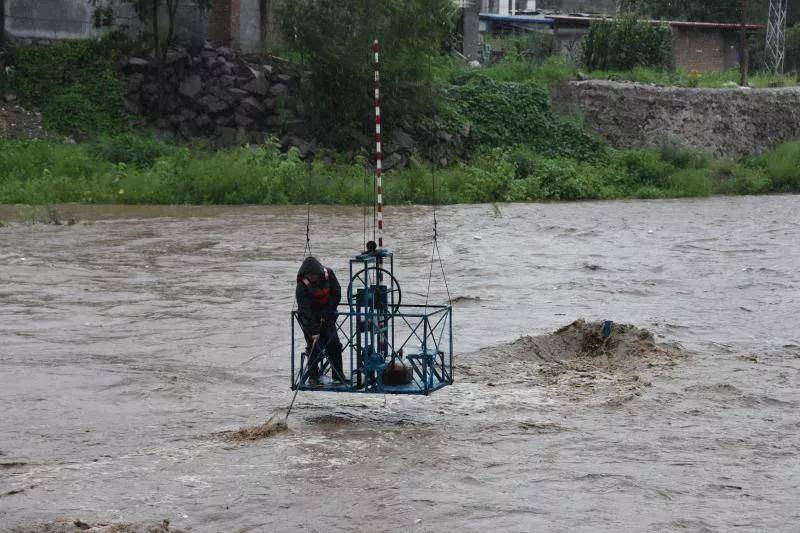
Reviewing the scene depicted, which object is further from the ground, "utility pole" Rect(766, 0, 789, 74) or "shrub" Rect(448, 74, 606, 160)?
"utility pole" Rect(766, 0, 789, 74)

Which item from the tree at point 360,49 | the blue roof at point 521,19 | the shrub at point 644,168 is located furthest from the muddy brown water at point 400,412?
the blue roof at point 521,19

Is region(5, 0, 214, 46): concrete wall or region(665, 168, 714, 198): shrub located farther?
region(665, 168, 714, 198): shrub

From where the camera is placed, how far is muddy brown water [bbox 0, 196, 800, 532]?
733cm

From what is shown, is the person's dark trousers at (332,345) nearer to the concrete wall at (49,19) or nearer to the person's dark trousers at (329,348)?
the person's dark trousers at (329,348)

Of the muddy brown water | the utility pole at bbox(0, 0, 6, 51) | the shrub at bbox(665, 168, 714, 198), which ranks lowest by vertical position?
the muddy brown water

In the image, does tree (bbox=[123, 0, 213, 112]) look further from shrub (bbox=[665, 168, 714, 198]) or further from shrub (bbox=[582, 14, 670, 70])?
shrub (bbox=[665, 168, 714, 198])

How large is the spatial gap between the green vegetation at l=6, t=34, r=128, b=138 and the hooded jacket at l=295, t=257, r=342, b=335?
23.1 meters

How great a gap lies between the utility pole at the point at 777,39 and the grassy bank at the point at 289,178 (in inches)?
575

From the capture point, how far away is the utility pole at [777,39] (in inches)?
1873

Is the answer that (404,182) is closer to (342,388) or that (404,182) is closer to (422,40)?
(422,40)

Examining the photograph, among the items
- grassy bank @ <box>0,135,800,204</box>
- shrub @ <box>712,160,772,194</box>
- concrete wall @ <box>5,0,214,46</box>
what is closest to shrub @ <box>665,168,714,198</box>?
grassy bank @ <box>0,135,800,204</box>

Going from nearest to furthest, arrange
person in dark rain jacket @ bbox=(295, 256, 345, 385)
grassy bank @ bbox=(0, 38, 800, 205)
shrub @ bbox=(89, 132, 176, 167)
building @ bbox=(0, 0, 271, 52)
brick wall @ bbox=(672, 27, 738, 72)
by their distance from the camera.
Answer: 1. person in dark rain jacket @ bbox=(295, 256, 345, 385)
2. grassy bank @ bbox=(0, 38, 800, 205)
3. shrub @ bbox=(89, 132, 176, 167)
4. building @ bbox=(0, 0, 271, 52)
5. brick wall @ bbox=(672, 27, 738, 72)

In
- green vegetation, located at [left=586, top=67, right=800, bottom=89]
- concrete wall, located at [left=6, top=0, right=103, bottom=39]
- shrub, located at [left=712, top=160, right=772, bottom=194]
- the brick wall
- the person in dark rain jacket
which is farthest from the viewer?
the brick wall

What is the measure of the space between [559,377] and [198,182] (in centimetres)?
1870
